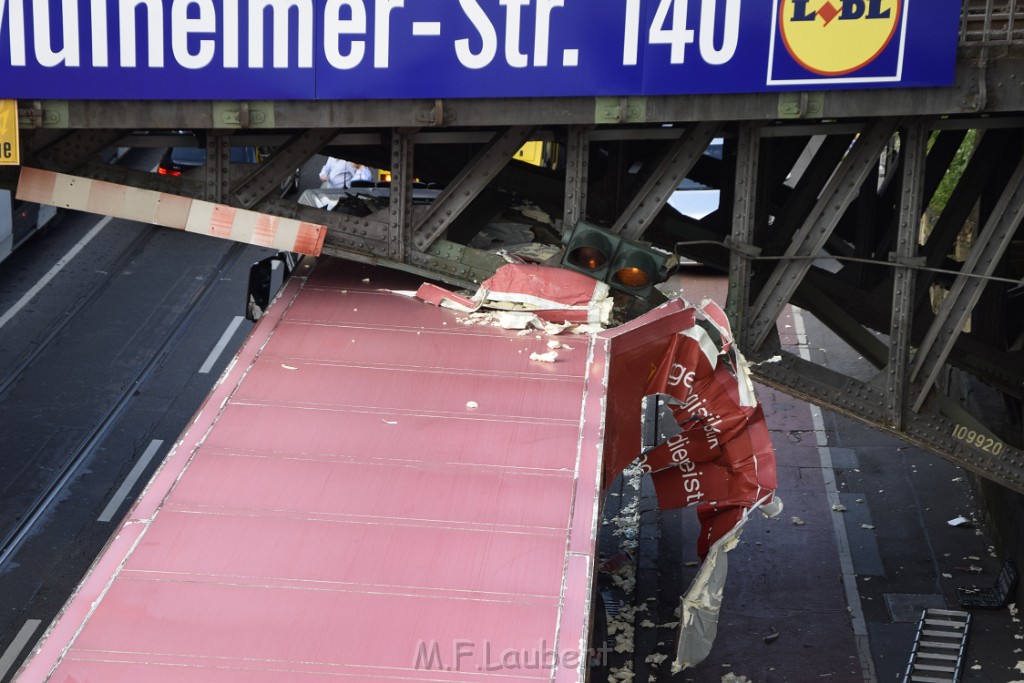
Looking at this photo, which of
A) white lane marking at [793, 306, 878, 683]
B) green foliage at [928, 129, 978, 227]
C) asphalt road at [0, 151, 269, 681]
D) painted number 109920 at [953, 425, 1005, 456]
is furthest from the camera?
green foliage at [928, 129, 978, 227]

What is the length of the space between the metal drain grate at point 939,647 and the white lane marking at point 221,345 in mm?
10987

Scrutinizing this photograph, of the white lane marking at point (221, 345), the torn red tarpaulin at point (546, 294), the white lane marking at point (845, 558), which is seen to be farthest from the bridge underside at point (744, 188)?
the white lane marking at point (221, 345)

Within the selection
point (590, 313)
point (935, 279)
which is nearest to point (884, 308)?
point (935, 279)

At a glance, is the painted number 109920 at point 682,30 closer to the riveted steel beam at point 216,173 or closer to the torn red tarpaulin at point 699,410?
the torn red tarpaulin at point 699,410

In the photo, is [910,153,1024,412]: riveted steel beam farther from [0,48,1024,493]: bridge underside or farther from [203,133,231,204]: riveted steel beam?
[203,133,231,204]: riveted steel beam

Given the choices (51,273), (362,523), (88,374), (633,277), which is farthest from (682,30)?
(51,273)

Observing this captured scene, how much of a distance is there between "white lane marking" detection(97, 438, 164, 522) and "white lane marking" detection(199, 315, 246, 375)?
2120mm

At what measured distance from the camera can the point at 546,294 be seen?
13320 mm

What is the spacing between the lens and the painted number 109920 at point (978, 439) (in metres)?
14.0

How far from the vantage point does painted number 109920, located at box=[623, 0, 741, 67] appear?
486 inches

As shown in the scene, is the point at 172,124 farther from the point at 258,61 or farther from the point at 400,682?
the point at 400,682

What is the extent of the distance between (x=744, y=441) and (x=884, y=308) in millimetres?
2871

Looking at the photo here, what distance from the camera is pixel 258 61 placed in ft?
41.1

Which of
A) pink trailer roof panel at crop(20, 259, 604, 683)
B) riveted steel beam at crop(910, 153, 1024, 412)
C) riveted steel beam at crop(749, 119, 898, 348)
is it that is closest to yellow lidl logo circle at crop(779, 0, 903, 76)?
riveted steel beam at crop(749, 119, 898, 348)
